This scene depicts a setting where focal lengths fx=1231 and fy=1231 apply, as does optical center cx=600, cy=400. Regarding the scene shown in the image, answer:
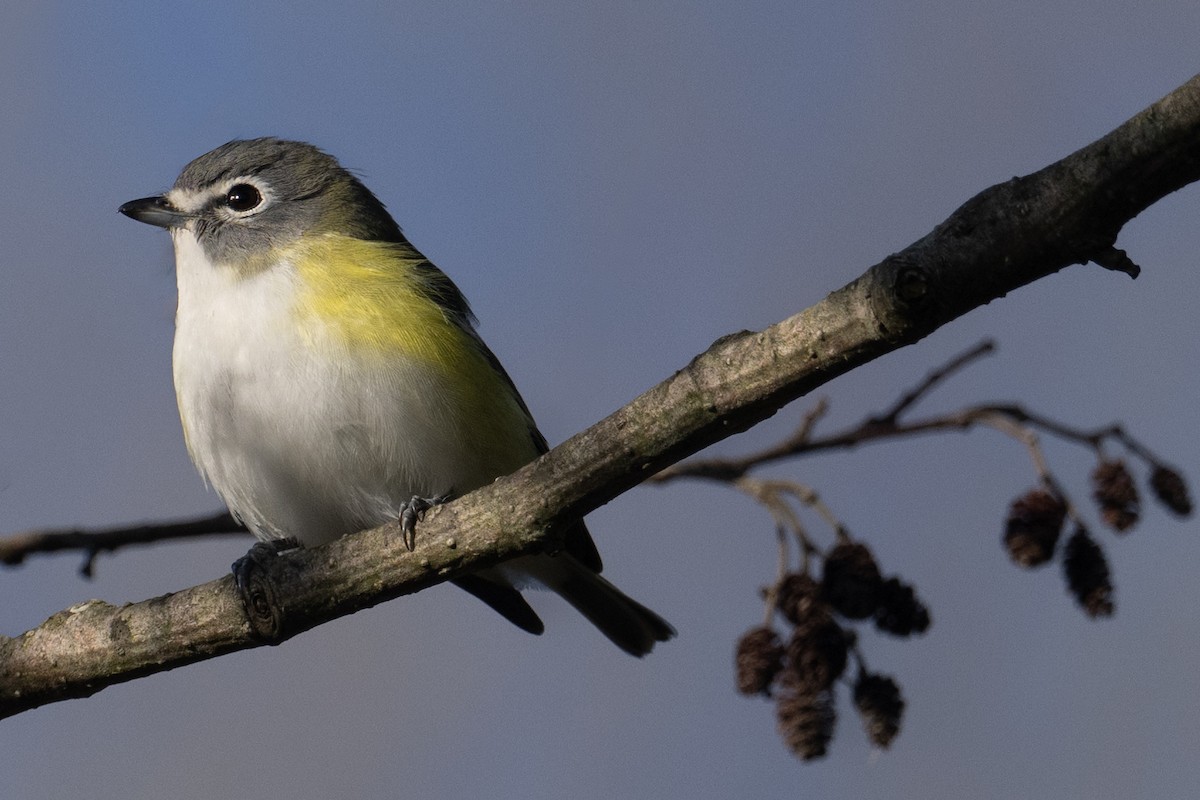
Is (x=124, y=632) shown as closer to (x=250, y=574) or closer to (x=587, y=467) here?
(x=250, y=574)

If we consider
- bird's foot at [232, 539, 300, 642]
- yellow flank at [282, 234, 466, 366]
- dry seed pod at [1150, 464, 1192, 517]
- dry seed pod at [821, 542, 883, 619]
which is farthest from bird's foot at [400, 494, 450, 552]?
dry seed pod at [1150, 464, 1192, 517]

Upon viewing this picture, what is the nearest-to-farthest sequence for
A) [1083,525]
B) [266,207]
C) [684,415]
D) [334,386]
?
[684,415]
[1083,525]
[334,386]
[266,207]

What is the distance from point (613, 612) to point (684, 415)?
256 cm

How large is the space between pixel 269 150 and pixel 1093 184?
13.4 ft

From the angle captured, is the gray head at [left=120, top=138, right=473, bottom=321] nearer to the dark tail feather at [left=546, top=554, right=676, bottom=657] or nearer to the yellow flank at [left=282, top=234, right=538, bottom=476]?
the yellow flank at [left=282, top=234, right=538, bottom=476]

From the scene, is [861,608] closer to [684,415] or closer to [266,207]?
[684,415]

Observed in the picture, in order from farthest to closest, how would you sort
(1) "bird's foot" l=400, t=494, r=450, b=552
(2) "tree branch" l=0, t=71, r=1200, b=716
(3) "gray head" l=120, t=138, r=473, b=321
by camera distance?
(3) "gray head" l=120, t=138, r=473, b=321
(1) "bird's foot" l=400, t=494, r=450, b=552
(2) "tree branch" l=0, t=71, r=1200, b=716

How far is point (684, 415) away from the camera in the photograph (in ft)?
9.05

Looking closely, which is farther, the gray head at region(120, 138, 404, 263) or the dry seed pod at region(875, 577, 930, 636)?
the gray head at region(120, 138, 404, 263)

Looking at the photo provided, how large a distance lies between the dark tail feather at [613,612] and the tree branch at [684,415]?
1.82 m

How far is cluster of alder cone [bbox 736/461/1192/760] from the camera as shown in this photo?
372 centimetres

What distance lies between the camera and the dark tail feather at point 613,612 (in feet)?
16.8

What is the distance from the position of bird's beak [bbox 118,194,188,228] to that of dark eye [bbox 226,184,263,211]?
0.65 ft

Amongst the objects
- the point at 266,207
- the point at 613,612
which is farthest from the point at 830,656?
the point at 266,207
